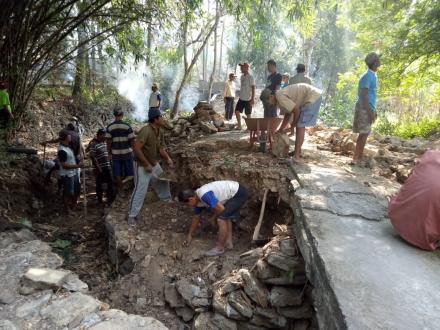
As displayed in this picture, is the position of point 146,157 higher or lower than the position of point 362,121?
lower

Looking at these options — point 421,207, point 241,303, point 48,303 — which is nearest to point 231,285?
point 241,303

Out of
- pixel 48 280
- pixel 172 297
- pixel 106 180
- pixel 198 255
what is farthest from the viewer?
Result: pixel 106 180

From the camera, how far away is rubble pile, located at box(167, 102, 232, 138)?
28.1 feet

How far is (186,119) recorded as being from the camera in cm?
938

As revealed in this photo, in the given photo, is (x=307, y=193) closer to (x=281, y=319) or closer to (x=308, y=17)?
(x=281, y=319)

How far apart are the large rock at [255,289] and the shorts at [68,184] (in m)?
4.01

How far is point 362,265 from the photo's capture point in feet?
9.15

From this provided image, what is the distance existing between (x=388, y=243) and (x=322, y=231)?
1.94 ft

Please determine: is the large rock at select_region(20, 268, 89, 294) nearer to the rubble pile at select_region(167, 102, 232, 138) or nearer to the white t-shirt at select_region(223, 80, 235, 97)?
the rubble pile at select_region(167, 102, 232, 138)

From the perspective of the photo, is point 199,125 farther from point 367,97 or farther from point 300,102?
point 367,97

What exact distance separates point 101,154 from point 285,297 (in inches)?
174

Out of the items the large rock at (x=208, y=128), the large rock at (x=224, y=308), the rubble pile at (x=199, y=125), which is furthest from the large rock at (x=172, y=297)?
the large rock at (x=208, y=128)

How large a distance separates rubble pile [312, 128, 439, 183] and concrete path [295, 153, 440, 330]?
3.58 feet

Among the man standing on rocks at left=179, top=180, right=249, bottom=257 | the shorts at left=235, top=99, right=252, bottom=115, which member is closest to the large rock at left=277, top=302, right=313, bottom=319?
the man standing on rocks at left=179, top=180, right=249, bottom=257
